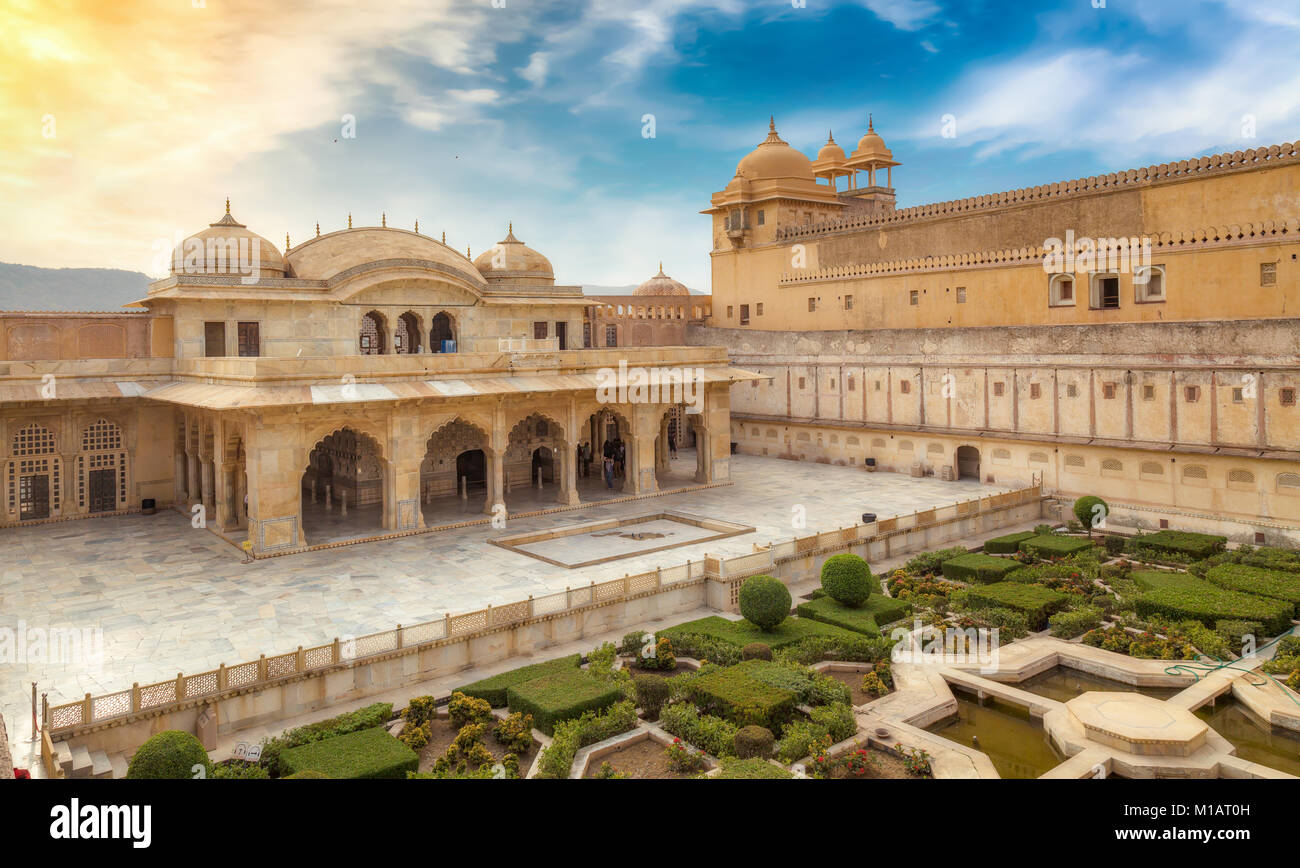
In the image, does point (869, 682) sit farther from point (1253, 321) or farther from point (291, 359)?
point (1253, 321)

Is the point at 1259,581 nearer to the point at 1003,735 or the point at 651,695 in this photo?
the point at 1003,735

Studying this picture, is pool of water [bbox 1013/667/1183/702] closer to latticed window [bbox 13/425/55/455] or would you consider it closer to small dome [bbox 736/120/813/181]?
latticed window [bbox 13/425/55/455]

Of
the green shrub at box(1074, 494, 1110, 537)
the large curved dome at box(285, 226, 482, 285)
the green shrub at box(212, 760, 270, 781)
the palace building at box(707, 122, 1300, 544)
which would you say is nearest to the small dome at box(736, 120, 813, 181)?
the palace building at box(707, 122, 1300, 544)

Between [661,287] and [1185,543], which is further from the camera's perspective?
[661,287]

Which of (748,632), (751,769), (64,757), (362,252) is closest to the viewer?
(64,757)

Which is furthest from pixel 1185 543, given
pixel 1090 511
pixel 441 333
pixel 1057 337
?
pixel 441 333

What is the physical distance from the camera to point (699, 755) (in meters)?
11.4

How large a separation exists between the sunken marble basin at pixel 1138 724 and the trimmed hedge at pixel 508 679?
25.6 ft

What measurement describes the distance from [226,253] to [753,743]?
72.6 feet

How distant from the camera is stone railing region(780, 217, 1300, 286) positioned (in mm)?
23484

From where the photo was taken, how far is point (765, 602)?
15875 millimetres

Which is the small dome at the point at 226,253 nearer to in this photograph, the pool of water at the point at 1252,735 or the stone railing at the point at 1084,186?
the stone railing at the point at 1084,186

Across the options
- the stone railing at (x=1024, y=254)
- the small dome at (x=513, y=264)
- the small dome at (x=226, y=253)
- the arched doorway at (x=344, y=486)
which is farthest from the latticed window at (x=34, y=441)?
the stone railing at (x=1024, y=254)

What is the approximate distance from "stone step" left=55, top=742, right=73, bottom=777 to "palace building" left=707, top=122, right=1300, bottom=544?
82.1 ft
